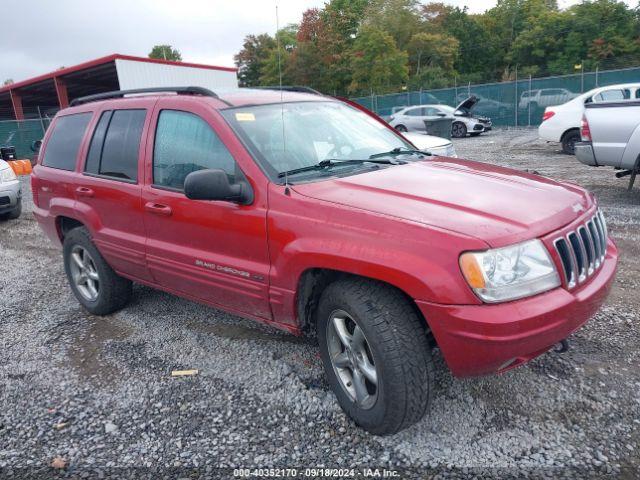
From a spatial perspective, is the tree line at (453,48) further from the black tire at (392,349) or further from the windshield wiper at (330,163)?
the black tire at (392,349)

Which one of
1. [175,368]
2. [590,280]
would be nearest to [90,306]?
[175,368]

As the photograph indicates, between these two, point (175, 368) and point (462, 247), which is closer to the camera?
point (462, 247)

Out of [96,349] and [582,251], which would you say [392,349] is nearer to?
[582,251]

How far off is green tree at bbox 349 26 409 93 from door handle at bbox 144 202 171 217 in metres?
39.0

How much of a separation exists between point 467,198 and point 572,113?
11.5 metres

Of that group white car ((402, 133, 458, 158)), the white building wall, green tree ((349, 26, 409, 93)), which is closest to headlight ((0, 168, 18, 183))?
white car ((402, 133, 458, 158))

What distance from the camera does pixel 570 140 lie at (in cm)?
1280

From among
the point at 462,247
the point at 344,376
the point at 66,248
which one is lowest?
A: the point at 344,376

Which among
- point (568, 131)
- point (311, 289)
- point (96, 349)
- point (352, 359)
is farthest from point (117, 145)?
point (568, 131)

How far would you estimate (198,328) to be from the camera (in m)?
4.18

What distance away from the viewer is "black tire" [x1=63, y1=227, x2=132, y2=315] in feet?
14.3

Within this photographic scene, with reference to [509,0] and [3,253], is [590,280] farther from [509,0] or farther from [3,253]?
[509,0]

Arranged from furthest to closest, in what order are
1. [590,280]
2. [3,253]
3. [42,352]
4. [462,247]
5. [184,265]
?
[3,253] < [42,352] < [184,265] < [590,280] < [462,247]

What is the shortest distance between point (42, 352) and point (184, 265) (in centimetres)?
148
